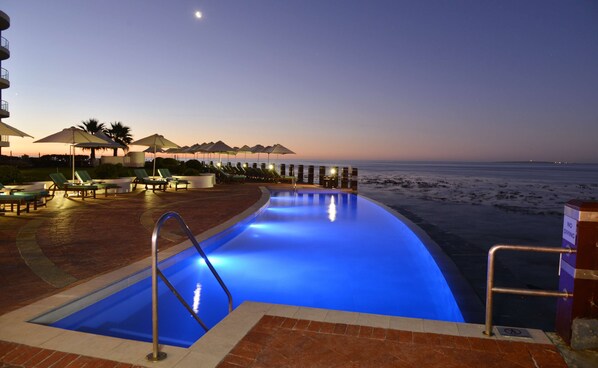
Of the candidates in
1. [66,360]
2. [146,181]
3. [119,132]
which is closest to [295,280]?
[66,360]

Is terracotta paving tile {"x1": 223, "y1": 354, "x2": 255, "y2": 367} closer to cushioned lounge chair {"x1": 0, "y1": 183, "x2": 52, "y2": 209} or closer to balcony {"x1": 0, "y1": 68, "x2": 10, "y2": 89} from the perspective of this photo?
cushioned lounge chair {"x1": 0, "y1": 183, "x2": 52, "y2": 209}

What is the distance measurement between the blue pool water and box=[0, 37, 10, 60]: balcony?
1312 inches

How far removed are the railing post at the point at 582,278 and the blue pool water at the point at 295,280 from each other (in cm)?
165

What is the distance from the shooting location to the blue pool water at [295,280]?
4699 mm

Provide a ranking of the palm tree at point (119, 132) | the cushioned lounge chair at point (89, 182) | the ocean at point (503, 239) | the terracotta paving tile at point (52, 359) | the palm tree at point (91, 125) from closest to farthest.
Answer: the terracotta paving tile at point (52, 359) → the ocean at point (503, 239) → the cushioned lounge chair at point (89, 182) → the palm tree at point (91, 125) → the palm tree at point (119, 132)

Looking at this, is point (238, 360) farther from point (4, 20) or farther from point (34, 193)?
point (4, 20)

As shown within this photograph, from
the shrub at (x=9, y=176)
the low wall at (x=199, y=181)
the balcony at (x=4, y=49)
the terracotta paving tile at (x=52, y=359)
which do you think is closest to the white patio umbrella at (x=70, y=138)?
the shrub at (x=9, y=176)

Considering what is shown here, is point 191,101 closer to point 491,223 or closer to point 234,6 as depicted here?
point 234,6

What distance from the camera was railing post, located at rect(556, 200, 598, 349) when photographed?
2996 mm

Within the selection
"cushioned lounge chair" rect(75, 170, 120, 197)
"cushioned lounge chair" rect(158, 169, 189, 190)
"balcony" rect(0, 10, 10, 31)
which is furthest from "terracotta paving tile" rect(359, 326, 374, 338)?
"balcony" rect(0, 10, 10, 31)

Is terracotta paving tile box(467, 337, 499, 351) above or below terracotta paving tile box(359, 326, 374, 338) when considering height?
above

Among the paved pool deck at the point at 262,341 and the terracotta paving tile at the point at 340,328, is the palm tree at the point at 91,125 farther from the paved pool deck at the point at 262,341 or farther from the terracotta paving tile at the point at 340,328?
the terracotta paving tile at the point at 340,328

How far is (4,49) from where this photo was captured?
32.4 m

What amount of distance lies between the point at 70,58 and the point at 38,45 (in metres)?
2.01
